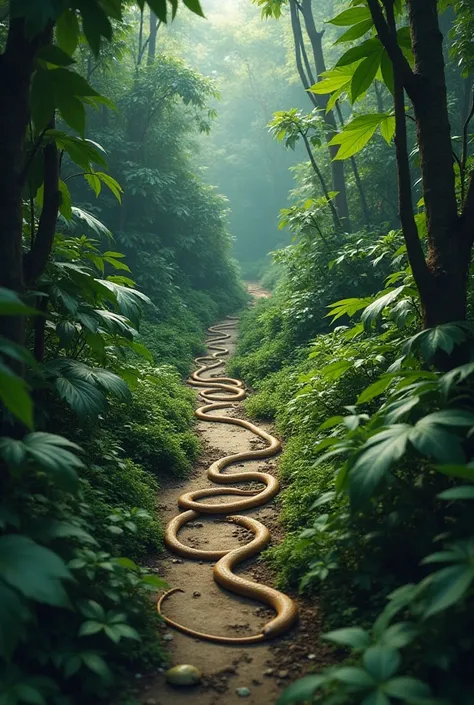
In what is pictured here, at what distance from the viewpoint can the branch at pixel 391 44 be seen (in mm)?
2545

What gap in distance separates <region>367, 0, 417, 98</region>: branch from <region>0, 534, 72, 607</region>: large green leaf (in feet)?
8.47

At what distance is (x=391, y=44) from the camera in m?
2.60

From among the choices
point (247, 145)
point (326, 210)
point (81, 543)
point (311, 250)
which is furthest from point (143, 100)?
point (247, 145)

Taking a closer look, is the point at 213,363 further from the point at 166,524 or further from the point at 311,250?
the point at 166,524

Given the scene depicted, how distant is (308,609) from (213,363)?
287 inches

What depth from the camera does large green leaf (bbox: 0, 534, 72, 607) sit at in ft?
5.33

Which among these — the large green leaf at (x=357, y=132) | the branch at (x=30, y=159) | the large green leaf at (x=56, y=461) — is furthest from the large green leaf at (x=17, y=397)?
the large green leaf at (x=357, y=132)

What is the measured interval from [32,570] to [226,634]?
1.47 metres

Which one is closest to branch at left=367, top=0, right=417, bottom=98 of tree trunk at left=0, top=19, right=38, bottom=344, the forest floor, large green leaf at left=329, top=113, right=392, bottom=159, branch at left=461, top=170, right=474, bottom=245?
large green leaf at left=329, top=113, right=392, bottom=159

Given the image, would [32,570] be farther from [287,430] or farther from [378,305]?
[287,430]

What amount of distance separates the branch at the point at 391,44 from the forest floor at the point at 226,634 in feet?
9.00

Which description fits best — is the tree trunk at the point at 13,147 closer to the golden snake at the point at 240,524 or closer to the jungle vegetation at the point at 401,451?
the jungle vegetation at the point at 401,451

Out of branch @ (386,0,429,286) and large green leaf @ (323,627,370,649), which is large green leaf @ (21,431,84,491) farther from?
branch @ (386,0,429,286)

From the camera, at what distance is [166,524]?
4105 mm
